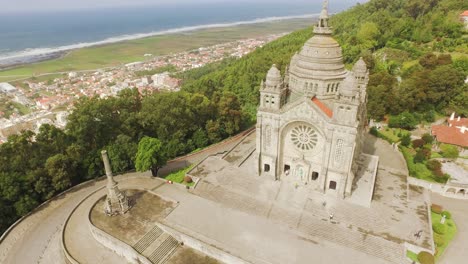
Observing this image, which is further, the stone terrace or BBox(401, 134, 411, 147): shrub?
BBox(401, 134, 411, 147): shrub

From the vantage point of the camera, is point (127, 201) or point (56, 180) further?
point (56, 180)

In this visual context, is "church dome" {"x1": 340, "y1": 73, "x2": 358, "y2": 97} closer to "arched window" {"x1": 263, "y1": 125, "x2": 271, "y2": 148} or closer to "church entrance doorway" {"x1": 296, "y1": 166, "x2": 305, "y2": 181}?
"arched window" {"x1": 263, "y1": 125, "x2": 271, "y2": 148}

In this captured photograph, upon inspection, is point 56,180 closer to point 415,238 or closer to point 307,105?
point 307,105

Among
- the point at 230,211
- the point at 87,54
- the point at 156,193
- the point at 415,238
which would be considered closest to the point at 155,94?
the point at 156,193

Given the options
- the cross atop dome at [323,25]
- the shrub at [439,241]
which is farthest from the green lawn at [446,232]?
the cross atop dome at [323,25]

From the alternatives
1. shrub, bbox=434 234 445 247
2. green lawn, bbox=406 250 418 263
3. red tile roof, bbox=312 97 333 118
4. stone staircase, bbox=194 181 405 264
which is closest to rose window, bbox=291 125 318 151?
red tile roof, bbox=312 97 333 118

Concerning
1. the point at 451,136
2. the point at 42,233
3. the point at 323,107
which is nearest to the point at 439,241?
the point at 323,107
